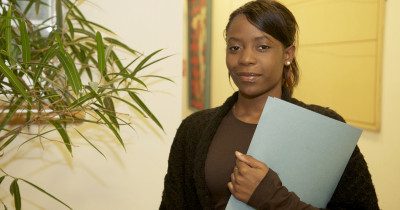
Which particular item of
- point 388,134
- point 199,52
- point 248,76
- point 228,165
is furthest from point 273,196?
point 199,52

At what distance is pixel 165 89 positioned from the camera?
6.09 ft

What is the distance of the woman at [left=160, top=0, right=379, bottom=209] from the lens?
0.81 meters

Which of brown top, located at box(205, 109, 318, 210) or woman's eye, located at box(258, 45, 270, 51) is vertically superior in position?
woman's eye, located at box(258, 45, 270, 51)

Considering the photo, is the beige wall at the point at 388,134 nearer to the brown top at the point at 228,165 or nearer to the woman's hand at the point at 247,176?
the brown top at the point at 228,165

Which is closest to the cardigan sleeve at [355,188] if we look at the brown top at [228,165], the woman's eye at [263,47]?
the brown top at [228,165]

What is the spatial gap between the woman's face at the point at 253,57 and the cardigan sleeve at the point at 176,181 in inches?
11.2

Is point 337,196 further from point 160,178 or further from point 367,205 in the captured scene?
point 160,178

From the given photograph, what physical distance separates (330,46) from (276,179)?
1852 mm

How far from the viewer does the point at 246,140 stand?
97 centimetres

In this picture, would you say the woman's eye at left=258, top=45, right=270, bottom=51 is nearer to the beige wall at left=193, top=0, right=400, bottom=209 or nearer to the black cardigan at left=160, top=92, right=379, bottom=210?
the black cardigan at left=160, top=92, right=379, bottom=210

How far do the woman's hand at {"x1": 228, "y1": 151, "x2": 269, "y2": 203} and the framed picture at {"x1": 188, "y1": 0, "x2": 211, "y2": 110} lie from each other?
3.21 meters

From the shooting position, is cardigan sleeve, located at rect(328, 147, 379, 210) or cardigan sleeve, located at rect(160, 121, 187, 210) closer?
cardigan sleeve, located at rect(328, 147, 379, 210)

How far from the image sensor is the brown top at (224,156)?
956 millimetres

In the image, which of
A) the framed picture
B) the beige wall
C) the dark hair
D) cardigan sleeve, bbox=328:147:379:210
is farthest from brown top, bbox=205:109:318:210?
the framed picture
